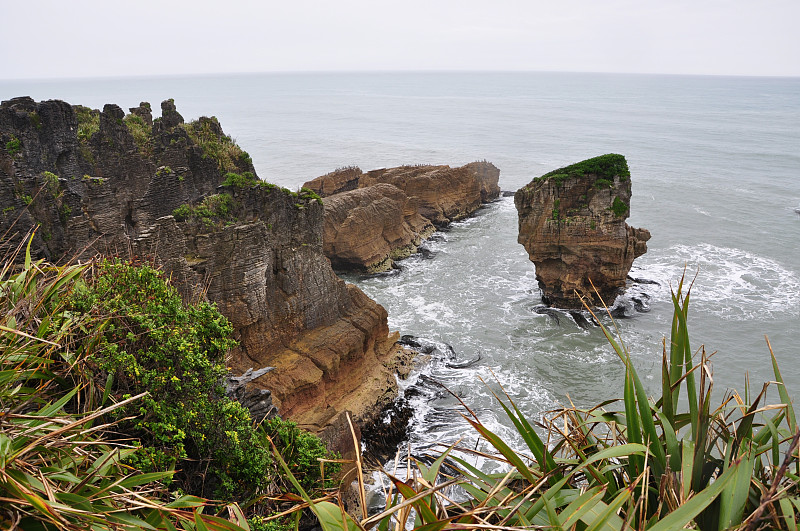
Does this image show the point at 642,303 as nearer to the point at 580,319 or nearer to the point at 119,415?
the point at 580,319

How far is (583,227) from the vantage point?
25984mm

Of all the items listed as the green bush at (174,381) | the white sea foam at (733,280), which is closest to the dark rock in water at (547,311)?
the white sea foam at (733,280)

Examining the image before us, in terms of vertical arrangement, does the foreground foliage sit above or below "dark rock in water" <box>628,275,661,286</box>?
above

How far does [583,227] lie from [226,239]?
17.6 meters

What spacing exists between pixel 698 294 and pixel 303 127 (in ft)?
308

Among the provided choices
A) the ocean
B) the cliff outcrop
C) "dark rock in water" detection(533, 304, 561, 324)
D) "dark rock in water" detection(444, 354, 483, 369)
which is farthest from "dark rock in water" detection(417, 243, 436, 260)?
the cliff outcrop

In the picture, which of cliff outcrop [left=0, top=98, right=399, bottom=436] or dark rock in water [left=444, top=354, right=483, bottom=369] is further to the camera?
dark rock in water [left=444, top=354, right=483, bottom=369]

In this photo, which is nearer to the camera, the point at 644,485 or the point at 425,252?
the point at 644,485

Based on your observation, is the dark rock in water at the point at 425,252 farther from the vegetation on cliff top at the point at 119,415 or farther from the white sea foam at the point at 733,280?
the vegetation on cliff top at the point at 119,415

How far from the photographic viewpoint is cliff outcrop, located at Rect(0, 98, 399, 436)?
1396 cm

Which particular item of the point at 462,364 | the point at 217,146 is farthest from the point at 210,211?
the point at 462,364

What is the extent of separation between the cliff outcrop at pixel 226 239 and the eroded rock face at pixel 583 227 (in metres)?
10.7

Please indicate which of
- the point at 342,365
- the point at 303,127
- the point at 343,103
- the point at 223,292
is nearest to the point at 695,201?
the point at 342,365

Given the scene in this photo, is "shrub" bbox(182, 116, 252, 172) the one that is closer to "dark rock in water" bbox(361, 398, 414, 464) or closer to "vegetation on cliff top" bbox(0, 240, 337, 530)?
"dark rock in water" bbox(361, 398, 414, 464)
